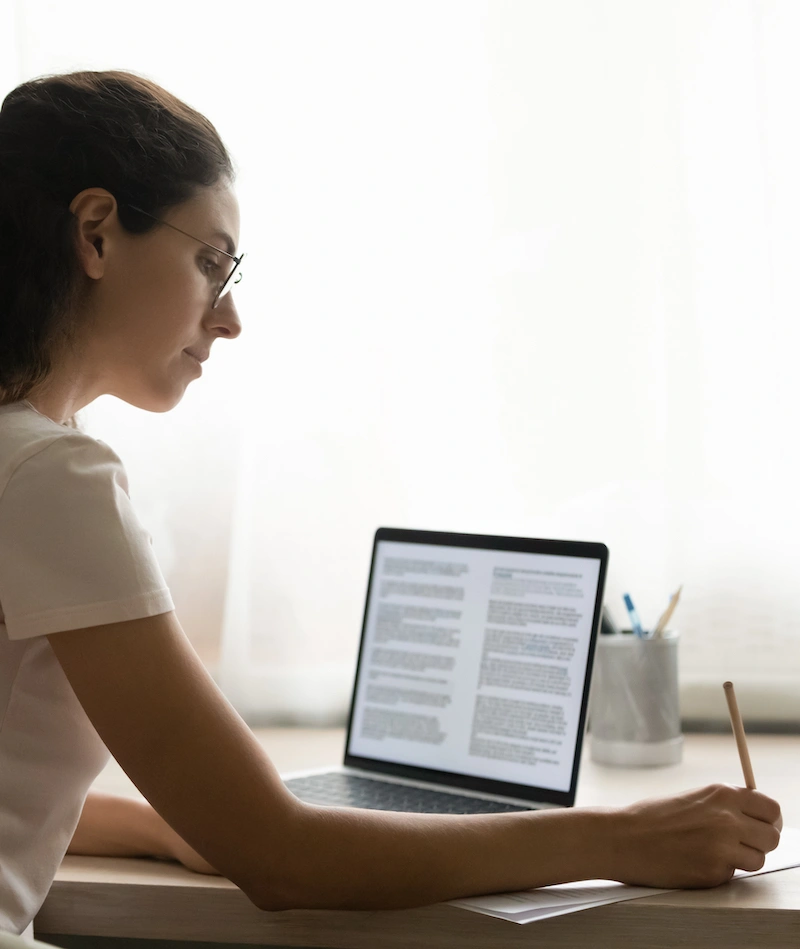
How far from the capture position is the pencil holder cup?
1213 millimetres

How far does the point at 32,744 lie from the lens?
0.74 metres

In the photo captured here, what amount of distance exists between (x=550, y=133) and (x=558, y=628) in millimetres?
722

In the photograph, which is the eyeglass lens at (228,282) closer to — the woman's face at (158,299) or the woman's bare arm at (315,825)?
the woman's face at (158,299)

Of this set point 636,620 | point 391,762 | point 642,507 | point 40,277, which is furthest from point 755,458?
point 40,277

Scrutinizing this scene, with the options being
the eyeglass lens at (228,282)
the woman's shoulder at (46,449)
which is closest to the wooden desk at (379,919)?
the woman's shoulder at (46,449)

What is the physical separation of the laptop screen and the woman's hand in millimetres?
249

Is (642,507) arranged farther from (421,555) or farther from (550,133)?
(550,133)

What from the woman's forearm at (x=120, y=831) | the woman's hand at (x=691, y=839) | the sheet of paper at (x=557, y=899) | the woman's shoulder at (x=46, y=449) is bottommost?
the woman's forearm at (x=120, y=831)

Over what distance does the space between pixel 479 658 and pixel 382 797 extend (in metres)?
0.18

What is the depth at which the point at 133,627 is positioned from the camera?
2.23ft

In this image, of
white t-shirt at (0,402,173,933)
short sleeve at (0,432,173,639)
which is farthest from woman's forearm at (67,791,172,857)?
short sleeve at (0,432,173,639)

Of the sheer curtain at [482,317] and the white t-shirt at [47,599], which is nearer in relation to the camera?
the white t-shirt at [47,599]

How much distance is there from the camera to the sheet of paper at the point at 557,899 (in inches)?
27.4

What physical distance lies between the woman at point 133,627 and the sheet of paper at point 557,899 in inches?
0.4
